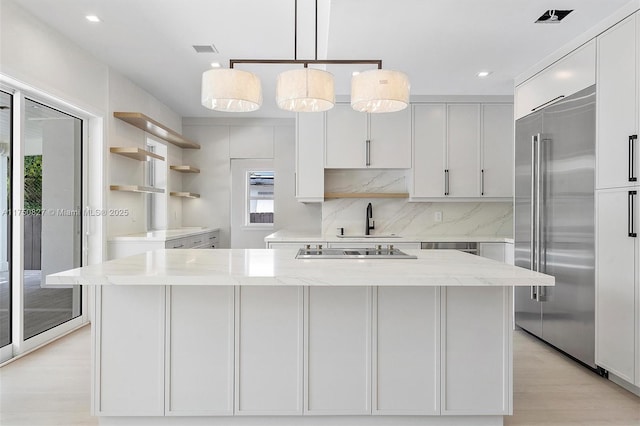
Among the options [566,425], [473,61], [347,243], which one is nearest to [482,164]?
[473,61]

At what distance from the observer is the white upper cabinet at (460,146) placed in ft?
14.5

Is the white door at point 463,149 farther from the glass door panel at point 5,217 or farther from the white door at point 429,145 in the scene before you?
the glass door panel at point 5,217

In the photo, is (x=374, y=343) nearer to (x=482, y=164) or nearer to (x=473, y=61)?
(x=473, y=61)

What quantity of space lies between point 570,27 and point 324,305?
8.16 ft

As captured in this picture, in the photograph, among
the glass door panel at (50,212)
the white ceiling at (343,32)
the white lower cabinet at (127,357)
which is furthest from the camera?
the glass door panel at (50,212)

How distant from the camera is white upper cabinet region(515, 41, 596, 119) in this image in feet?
9.30

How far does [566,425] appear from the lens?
2.17 metres

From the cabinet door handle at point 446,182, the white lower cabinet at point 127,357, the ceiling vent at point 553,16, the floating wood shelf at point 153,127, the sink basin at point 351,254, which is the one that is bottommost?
the white lower cabinet at point 127,357

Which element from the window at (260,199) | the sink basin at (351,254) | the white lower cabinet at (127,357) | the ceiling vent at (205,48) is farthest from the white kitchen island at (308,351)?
the window at (260,199)

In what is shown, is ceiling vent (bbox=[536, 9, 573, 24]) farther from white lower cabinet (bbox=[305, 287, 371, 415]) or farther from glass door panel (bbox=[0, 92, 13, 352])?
glass door panel (bbox=[0, 92, 13, 352])

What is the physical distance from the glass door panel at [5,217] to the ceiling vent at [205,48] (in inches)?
55.5

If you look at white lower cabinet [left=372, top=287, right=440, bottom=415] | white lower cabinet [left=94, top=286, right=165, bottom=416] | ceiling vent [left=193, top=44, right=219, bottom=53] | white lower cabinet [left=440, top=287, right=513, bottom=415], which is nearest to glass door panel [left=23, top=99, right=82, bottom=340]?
ceiling vent [left=193, top=44, right=219, bottom=53]

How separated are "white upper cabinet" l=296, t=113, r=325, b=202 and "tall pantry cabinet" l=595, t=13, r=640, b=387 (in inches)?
97.6

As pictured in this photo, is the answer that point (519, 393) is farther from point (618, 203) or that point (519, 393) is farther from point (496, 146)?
point (496, 146)
